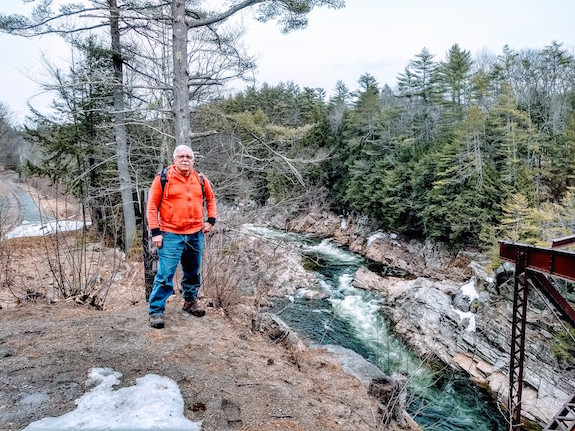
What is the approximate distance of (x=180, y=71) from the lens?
5617 mm

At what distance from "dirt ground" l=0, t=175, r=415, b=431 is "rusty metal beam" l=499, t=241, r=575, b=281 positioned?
326 centimetres

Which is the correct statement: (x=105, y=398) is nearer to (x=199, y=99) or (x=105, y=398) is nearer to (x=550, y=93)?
(x=199, y=99)

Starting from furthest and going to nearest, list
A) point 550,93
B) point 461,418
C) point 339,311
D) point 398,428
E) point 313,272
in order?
point 550,93, point 313,272, point 339,311, point 461,418, point 398,428

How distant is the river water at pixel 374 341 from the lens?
8.52 meters

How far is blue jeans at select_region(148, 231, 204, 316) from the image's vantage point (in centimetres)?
358

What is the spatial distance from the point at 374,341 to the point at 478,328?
14.4 ft

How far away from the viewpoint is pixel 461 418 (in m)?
8.96

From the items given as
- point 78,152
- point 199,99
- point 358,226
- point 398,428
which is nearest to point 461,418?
point 398,428

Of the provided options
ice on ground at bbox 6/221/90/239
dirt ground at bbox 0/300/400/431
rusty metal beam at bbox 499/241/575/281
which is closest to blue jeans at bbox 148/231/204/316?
dirt ground at bbox 0/300/400/431

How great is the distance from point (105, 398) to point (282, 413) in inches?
48.9

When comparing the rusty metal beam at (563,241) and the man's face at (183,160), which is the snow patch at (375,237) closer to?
the rusty metal beam at (563,241)

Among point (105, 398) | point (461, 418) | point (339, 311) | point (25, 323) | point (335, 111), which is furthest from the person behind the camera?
point (335, 111)

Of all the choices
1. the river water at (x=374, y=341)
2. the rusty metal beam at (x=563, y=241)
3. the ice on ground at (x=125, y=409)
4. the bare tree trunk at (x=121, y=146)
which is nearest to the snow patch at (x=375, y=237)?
the river water at (x=374, y=341)

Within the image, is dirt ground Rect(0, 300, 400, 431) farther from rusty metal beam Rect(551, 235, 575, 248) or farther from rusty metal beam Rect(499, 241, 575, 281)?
rusty metal beam Rect(551, 235, 575, 248)
